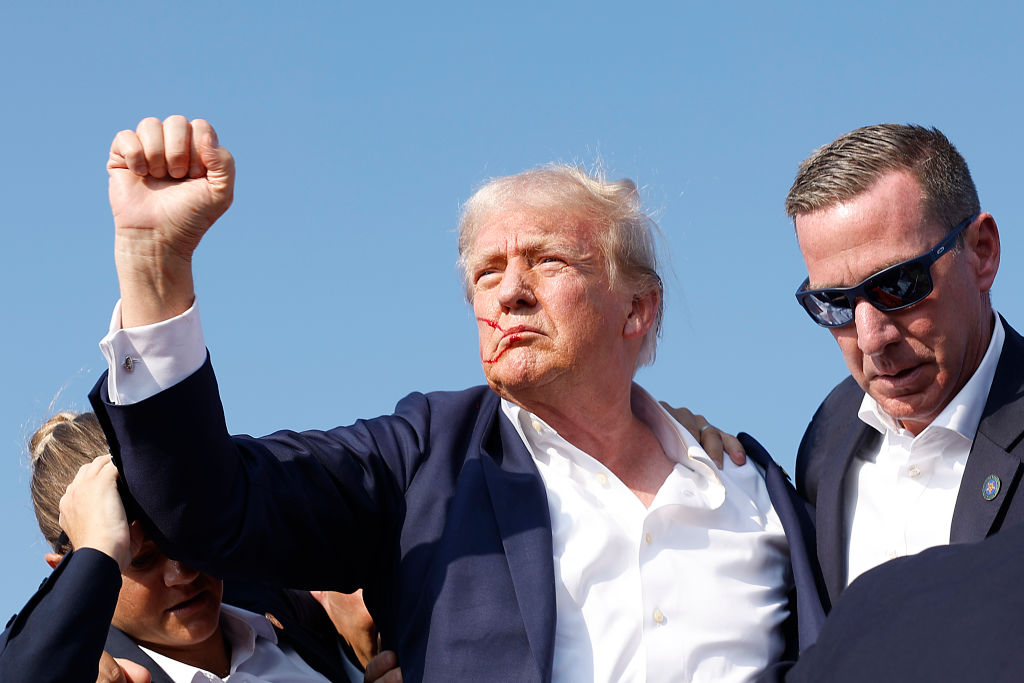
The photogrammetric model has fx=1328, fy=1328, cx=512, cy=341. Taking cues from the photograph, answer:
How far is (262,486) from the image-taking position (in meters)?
3.74

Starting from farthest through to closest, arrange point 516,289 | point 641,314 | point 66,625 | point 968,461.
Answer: point 641,314 < point 516,289 < point 968,461 < point 66,625

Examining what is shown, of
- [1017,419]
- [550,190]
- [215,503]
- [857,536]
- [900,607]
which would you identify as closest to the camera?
[900,607]

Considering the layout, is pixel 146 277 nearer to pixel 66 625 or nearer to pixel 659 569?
pixel 66 625

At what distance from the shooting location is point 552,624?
12.5ft

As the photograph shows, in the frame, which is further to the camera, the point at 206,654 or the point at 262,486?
the point at 206,654

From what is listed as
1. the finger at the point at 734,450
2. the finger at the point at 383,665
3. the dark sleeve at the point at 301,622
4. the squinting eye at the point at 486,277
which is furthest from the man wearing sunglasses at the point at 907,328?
the dark sleeve at the point at 301,622

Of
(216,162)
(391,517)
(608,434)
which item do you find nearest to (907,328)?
(608,434)

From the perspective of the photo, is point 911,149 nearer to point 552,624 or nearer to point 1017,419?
point 1017,419

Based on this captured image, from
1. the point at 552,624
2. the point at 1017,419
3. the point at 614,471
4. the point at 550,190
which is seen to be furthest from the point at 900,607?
the point at 550,190

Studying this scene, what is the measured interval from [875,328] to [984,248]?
499 millimetres

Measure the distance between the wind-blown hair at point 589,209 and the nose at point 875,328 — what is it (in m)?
0.85

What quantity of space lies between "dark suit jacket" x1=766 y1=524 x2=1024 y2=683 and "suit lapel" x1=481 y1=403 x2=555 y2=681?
66.6 inches

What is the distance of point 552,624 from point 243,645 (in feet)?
3.57

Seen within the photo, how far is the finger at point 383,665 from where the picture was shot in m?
4.09
